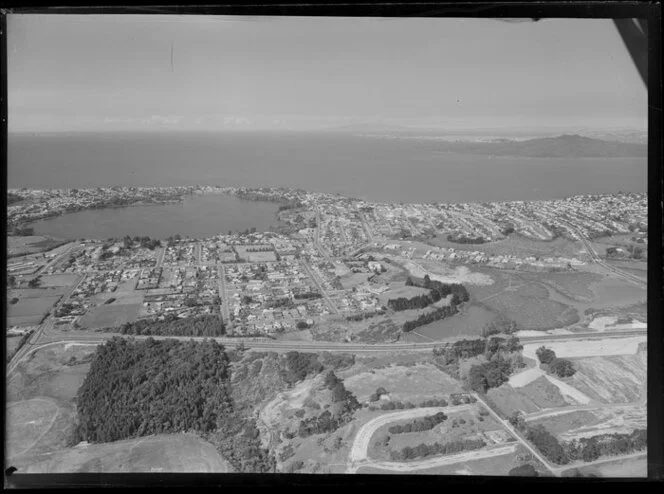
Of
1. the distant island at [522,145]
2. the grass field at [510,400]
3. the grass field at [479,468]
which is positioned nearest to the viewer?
the grass field at [479,468]

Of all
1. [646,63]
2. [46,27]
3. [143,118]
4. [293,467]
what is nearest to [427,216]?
[646,63]

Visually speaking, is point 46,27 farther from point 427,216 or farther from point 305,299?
point 427,216

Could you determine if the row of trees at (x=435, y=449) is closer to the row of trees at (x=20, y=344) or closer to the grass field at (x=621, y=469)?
the grass field at (x=621, y=469)

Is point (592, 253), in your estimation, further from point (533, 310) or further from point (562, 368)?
point (562, 368)

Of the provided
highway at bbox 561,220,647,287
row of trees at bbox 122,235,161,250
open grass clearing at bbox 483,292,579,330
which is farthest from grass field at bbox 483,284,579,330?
row of trees at bbox 122,235,161,250

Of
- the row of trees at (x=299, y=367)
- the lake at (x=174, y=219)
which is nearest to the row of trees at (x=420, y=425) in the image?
the row of trees at (x=299, y=367)
